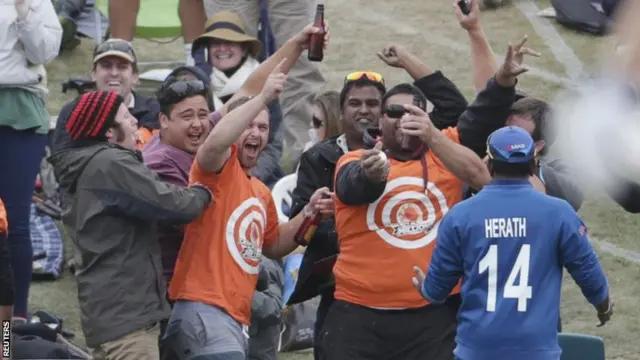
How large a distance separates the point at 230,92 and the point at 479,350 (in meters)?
3.37

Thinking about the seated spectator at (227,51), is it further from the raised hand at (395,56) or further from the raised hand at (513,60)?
the raised hand at (513,60)

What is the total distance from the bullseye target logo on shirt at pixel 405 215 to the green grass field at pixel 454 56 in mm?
2592

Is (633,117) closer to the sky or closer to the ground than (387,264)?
closer to the sky

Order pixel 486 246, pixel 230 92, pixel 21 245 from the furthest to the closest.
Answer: pixel 230 92 → pixel 21 245 → pixel 486 246

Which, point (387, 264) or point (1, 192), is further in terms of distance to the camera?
point (1, 192)

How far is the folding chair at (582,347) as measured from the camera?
20.2ft

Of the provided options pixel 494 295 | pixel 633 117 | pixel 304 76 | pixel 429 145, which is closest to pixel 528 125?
pixel 429 145

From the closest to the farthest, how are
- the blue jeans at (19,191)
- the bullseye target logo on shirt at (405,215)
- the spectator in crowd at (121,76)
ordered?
the bullseye target logo on shirt at (405,215) < the blue jeans at (19,191) < the spectator in crowd at (121,76)

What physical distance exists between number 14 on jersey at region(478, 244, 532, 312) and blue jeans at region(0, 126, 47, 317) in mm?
2849

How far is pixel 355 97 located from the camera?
6.62 meters

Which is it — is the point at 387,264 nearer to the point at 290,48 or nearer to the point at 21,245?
the point at 290,48

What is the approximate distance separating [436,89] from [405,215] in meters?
0.79

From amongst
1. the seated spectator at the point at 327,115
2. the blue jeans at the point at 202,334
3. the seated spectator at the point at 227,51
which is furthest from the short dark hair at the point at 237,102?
the seated spectator at the point at 227,51

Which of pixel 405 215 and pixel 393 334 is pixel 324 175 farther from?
pixel 393 334
